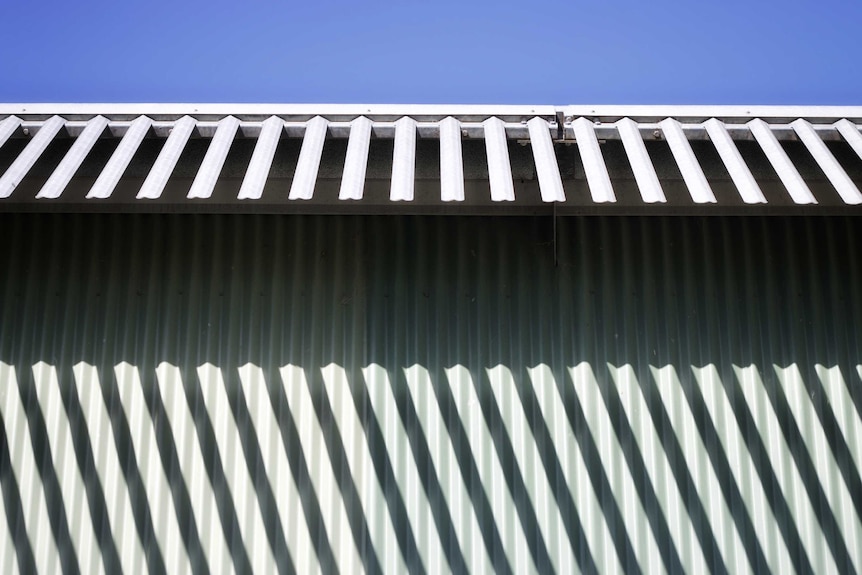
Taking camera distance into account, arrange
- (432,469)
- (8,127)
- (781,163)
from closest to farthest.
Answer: (781,163) < (8,127) < (432,469)

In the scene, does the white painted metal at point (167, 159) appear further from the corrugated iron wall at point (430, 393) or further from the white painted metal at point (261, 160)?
the corrugated iron wall at point (430, 393)

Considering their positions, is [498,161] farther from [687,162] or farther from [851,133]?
[851,133]

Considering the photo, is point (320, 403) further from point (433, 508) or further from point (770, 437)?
point (770, 437)

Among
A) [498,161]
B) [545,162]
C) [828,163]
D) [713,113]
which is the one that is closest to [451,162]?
[498,161]

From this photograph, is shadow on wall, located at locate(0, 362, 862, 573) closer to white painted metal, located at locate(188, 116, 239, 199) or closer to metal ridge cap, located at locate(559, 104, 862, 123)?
white painted metal, located at locate(188, 116, 239, 199)

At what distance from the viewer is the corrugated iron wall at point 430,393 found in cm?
386

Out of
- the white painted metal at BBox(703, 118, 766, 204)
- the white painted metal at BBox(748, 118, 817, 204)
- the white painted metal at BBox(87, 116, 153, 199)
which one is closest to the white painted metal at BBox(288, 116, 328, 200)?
the white painted metal at BBox(87, 116, 153, 199)

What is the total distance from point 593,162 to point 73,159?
7.74ft

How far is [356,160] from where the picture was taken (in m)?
3.51

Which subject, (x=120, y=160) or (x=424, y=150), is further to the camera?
(x=424, y=150)

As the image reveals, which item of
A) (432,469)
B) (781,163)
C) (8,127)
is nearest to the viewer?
(781,163)

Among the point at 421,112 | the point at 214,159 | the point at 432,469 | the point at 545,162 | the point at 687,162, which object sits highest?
the point at 421,112

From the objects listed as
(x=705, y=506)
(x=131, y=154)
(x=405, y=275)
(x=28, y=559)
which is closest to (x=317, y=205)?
(x=405, y=275)

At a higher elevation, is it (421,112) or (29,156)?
(421,112)
